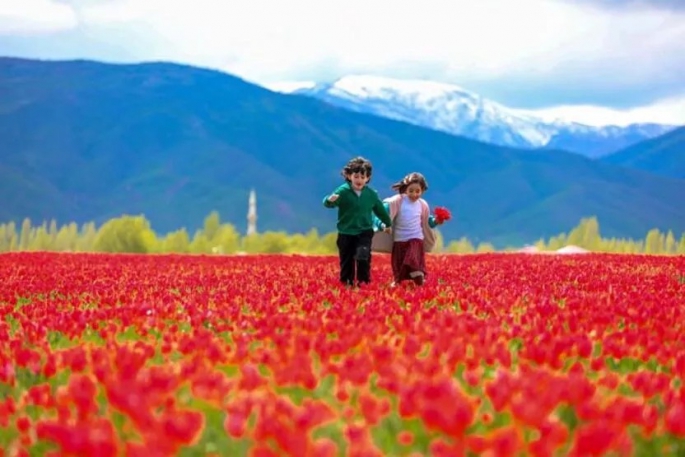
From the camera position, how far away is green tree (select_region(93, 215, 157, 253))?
46.6 meters

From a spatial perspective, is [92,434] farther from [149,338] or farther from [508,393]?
[149,338]

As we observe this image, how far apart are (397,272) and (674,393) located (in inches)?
345

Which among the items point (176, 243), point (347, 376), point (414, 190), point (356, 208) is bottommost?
point (347, 376)

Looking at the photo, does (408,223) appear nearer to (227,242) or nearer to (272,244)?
(272,244)

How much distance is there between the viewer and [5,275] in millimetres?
17016

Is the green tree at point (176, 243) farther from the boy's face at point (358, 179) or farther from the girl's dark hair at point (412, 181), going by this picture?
the boy's face at point (358, 179)


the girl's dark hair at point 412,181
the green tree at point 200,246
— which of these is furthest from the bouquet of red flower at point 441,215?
the green tree at point 200,246

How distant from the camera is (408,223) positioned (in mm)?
14086

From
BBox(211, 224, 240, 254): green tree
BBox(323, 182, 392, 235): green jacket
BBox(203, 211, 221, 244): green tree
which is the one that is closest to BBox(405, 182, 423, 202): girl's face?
BBox(323, 182, 392, 235): green jacket

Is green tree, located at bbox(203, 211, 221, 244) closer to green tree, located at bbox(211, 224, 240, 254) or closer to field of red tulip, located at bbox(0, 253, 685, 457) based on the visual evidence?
green tree, located at bbox(211, 224, 240, 254)

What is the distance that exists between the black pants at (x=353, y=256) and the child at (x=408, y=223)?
467mm

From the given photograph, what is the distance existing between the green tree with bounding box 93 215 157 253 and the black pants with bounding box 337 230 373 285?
112ft

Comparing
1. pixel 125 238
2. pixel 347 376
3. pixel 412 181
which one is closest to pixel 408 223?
pixel 412 181

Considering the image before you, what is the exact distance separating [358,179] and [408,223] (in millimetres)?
1217
